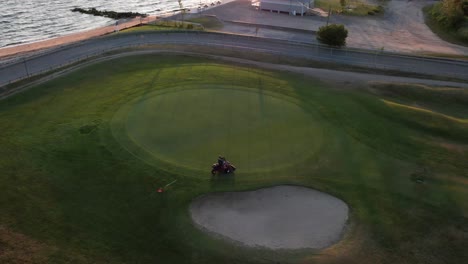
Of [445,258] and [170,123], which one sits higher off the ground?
[170,123]

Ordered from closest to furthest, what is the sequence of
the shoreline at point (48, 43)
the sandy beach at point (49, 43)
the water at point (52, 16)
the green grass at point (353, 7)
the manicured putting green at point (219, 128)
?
the manicured putting green at point (219, 128) → the shoreline at point (48, 43) → the sandy beach at point (49, 43) → the water at point (52, 16) → the green grass at point (353, 7)

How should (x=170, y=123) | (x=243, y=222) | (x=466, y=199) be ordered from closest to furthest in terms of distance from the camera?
(x=243, y=222), (x=466, y=199), (x=170, y=123)

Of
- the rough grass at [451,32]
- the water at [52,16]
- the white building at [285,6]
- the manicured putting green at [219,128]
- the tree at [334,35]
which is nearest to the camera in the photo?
the manicured putting green at [219,128]

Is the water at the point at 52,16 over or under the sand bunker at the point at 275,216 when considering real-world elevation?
over

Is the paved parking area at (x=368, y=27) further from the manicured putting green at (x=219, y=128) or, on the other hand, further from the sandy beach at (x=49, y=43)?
the manicured putting green at (x=219, y=128)

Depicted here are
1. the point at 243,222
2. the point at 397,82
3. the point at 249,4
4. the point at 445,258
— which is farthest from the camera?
the point at 249,4

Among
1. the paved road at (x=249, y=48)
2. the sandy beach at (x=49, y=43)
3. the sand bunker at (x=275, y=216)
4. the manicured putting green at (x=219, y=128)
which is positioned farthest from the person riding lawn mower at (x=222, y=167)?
the sandy beach at (x=49, y=43)

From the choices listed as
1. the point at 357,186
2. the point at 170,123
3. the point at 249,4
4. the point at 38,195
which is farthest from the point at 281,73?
the point at 249,4

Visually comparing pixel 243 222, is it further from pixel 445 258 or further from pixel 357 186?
pixel 445 258

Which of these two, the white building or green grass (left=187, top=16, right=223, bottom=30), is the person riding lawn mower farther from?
the white building
